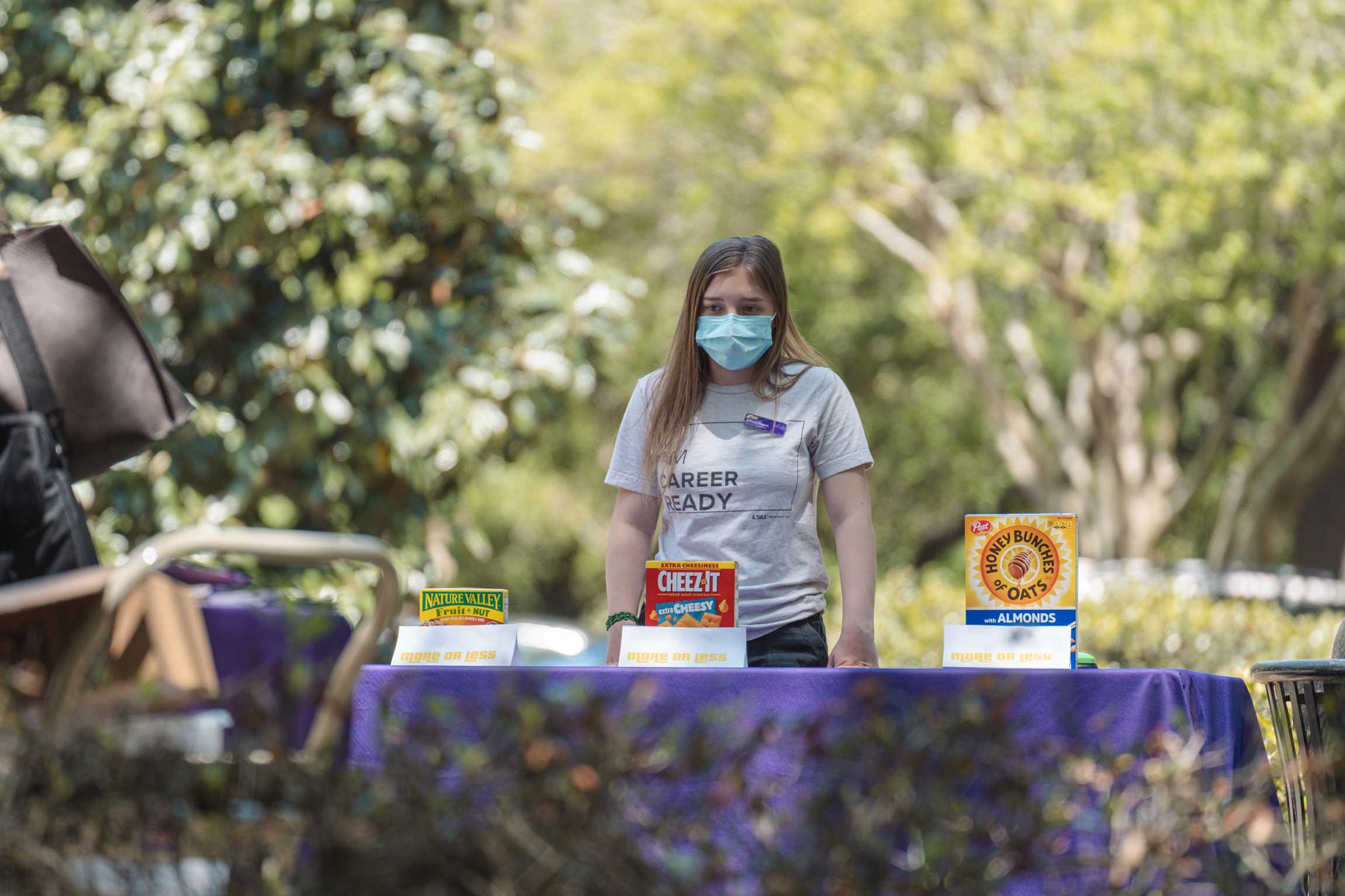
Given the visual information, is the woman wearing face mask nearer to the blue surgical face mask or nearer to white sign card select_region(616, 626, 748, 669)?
the blue surgical face mask

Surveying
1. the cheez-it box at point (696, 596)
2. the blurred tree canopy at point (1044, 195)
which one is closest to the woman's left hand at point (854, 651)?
the cheez-it box at point (696, 596)

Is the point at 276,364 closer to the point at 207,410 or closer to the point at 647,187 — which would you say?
the point at 207,410

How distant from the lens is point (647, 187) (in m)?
18.6

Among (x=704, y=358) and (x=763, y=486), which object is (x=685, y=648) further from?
(x=704, y=358)

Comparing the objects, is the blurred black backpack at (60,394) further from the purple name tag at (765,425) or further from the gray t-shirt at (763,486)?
the purple name tag at (765,425)

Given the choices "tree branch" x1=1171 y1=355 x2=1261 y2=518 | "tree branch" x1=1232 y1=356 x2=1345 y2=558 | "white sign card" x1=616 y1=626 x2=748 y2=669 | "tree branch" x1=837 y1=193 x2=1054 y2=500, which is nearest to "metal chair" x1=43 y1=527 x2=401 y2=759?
"white sign card" x1=616 y1=626 x2=748 y2=669

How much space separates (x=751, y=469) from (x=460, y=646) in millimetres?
744

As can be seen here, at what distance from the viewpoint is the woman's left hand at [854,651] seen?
332cm

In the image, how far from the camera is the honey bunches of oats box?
3.13 meters

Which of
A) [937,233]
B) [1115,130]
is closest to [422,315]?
[1115,130]

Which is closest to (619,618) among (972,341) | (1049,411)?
(972,341)

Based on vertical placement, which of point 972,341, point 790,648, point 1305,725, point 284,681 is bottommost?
point 1305,725

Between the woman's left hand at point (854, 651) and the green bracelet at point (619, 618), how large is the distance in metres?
0.43

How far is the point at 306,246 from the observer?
291 inches
